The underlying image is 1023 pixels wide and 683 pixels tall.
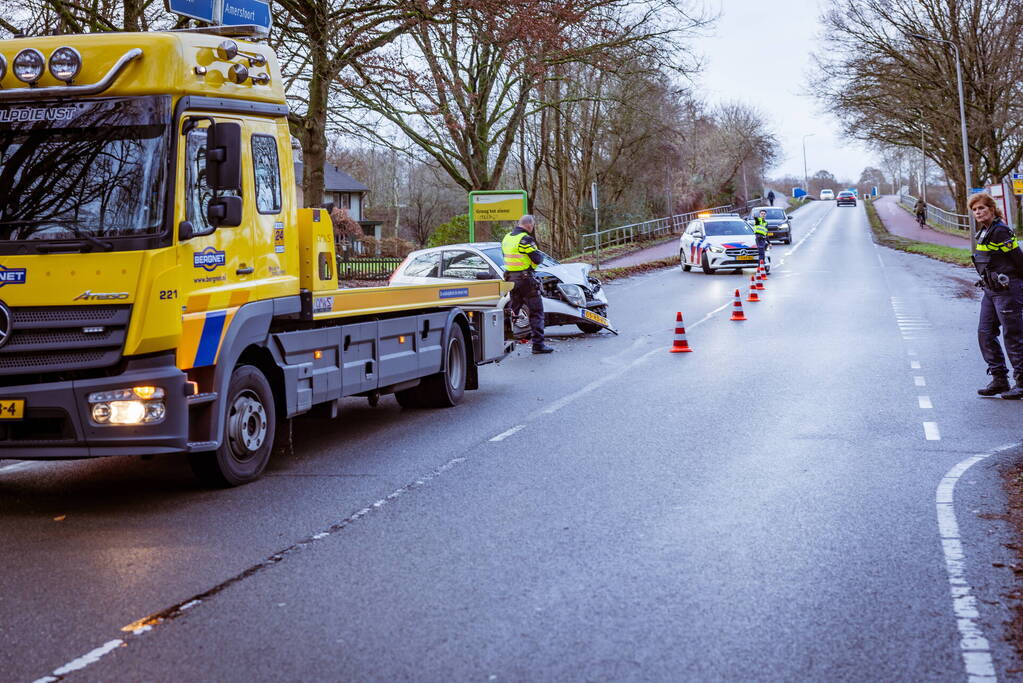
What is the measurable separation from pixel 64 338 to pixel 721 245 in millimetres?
30686

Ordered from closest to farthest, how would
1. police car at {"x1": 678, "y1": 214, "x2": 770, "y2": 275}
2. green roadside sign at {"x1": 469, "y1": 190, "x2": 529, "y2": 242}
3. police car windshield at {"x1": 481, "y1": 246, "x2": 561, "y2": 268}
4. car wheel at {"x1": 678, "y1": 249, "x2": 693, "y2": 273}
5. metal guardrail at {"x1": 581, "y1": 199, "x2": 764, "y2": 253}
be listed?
police car windshield at {"x1": 481, "y1": 246, "x2": 561, "y2": 268}, green roadside sign at {"x1": 469, "y1": 190, "x2": 529, "y2": 242}, police car at {"x1": 678, "y1": 214, "x2": 770, "y2": 275}, car wheel at {"x1": 678, "y1": 249, "x2": 693, "y2": 273}, metal guardrail at {"x1": 581, "y1": 199, "x2": 764, "y2": 253}

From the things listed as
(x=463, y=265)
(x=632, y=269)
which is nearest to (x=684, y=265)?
(x=632, y=269)

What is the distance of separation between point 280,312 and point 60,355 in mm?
1863

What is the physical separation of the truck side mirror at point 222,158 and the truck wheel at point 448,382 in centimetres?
480

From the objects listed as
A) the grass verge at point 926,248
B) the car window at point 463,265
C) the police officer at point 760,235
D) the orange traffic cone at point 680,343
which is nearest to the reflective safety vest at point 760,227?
the police officer at point 760,235

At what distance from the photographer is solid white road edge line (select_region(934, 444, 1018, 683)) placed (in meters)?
4.43

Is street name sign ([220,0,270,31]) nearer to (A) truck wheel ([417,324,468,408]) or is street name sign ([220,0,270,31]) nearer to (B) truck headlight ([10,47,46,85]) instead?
(B) truck headlight ([10,47,46,85])

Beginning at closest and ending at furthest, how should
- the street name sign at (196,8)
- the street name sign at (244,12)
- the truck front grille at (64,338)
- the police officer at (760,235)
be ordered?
the truck front grille at (64,338) → the street name sign at (196,8) → the street name sign at (244,12) → the police officer at (760,235)

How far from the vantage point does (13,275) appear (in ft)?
23.8

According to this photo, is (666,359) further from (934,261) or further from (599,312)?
(934,261)

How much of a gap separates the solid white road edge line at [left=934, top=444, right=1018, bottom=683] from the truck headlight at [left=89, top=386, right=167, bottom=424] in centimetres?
458

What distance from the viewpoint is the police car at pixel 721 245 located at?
119 ft

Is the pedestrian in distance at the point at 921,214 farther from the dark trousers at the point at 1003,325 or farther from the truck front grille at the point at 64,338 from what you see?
the truck front grille at the point at 64,338

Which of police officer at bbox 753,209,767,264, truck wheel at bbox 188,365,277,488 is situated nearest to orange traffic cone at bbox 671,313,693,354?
truck wheel at bbox 188,365,277,488
